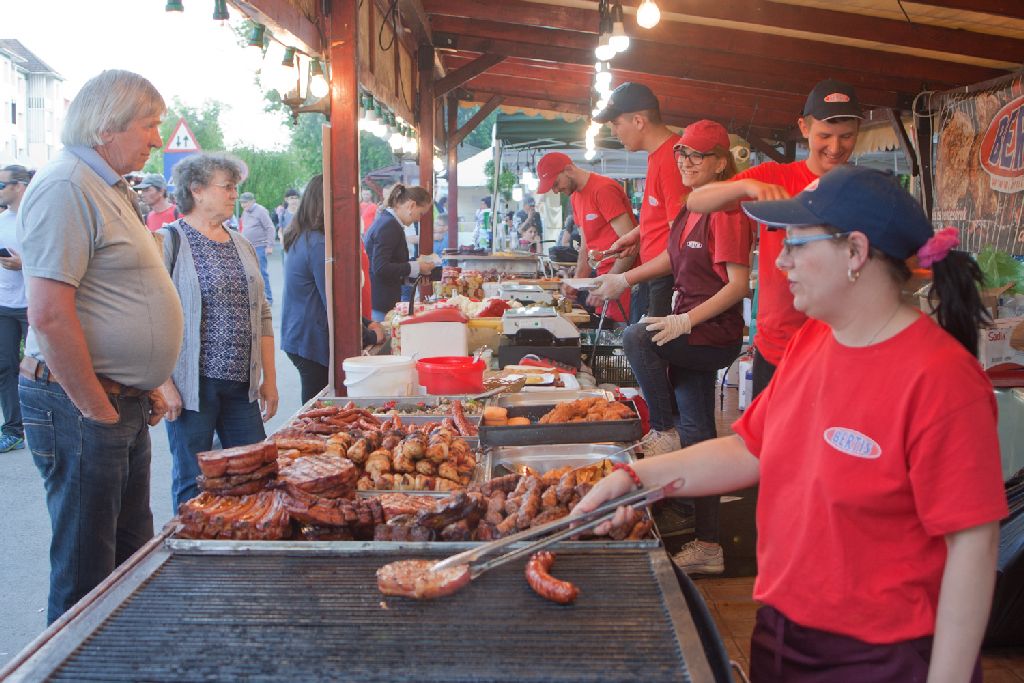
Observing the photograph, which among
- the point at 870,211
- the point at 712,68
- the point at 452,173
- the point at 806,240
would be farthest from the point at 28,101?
the point at 870,211

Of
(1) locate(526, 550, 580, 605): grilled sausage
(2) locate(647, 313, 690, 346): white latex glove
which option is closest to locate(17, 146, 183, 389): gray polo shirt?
(1) locate(526, 550, 580, 605): grilled sausage

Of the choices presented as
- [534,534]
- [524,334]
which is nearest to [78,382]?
[534,534]

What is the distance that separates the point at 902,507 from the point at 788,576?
333 millimetres

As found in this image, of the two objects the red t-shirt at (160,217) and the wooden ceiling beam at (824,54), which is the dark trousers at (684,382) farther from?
the red t-shirt at (160,217)

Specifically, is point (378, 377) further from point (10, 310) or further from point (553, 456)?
point (10, 310)

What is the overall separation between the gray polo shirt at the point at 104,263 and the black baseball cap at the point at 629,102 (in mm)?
3122

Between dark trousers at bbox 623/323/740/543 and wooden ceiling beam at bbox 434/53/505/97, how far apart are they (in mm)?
8295

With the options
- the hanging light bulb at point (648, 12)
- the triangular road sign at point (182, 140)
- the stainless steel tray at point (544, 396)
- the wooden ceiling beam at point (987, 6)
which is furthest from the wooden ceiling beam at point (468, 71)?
the stainless steel tray at point (544, 396)

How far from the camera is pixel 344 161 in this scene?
18.4ft

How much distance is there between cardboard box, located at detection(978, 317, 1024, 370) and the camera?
5.35 meters

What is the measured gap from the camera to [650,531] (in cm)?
234

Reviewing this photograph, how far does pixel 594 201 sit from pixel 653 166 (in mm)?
1772

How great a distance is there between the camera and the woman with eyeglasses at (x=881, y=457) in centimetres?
166

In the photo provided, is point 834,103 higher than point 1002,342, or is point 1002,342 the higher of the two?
point 834,103
